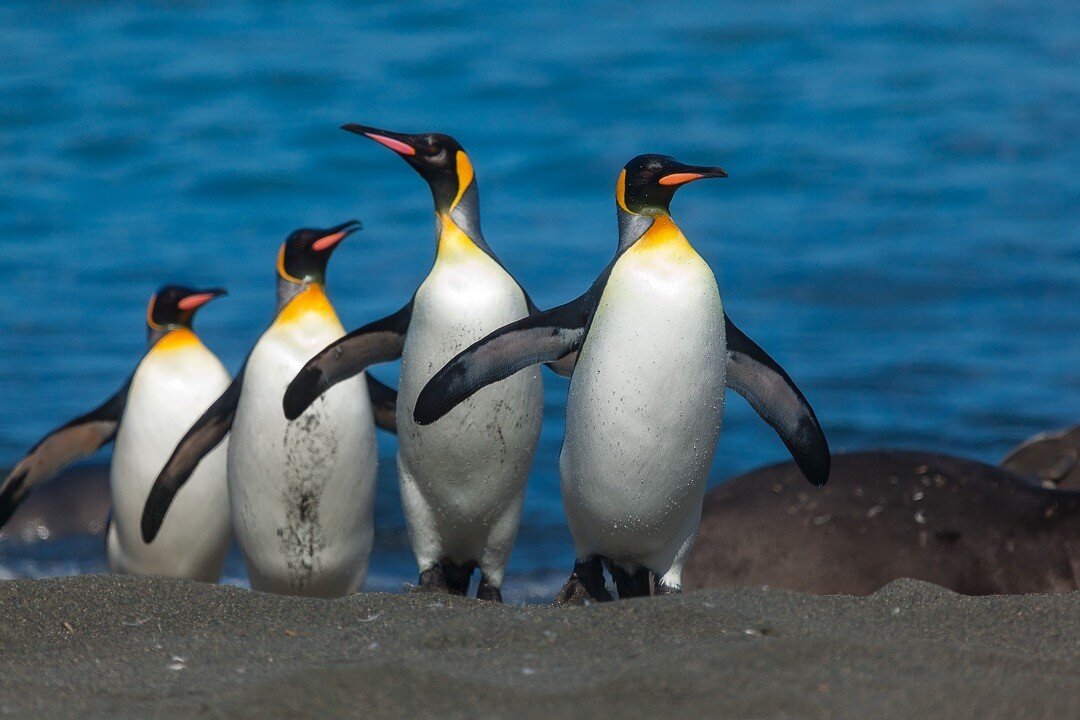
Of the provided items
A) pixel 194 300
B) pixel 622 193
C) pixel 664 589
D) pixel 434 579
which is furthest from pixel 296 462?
pixel 622 193

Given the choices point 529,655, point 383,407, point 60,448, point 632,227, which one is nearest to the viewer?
point 529,655

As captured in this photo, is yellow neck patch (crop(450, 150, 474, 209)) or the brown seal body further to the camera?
the brown seal body

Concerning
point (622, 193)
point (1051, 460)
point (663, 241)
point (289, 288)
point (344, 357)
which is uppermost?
point (622, 193)

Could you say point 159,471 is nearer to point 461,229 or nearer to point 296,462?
point 296,462

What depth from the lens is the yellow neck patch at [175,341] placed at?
21.6ft

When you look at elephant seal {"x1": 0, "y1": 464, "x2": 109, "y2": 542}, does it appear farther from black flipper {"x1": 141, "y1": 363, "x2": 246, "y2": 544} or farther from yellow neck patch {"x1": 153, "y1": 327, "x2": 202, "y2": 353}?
black flipper {"x1": 141, "y1": 363, "x2": 246, "y2": 544}

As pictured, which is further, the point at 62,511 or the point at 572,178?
the point at 572,178

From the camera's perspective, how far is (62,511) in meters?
8.57

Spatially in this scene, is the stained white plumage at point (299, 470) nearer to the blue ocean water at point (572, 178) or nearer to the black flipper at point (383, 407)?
the black flipper at point (383, 407)

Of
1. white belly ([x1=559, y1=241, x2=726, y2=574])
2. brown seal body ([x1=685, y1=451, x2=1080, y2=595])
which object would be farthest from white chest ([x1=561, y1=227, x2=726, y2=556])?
brown seal body ([x1=685, y1=451, x2=1080, y2=595])

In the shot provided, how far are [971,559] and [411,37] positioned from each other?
18.9m

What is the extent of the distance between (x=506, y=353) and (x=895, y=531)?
259cm

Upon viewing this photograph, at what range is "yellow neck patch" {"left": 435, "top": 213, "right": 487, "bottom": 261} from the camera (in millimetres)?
5242

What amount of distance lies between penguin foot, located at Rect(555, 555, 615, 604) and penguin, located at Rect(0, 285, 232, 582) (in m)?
2.07
